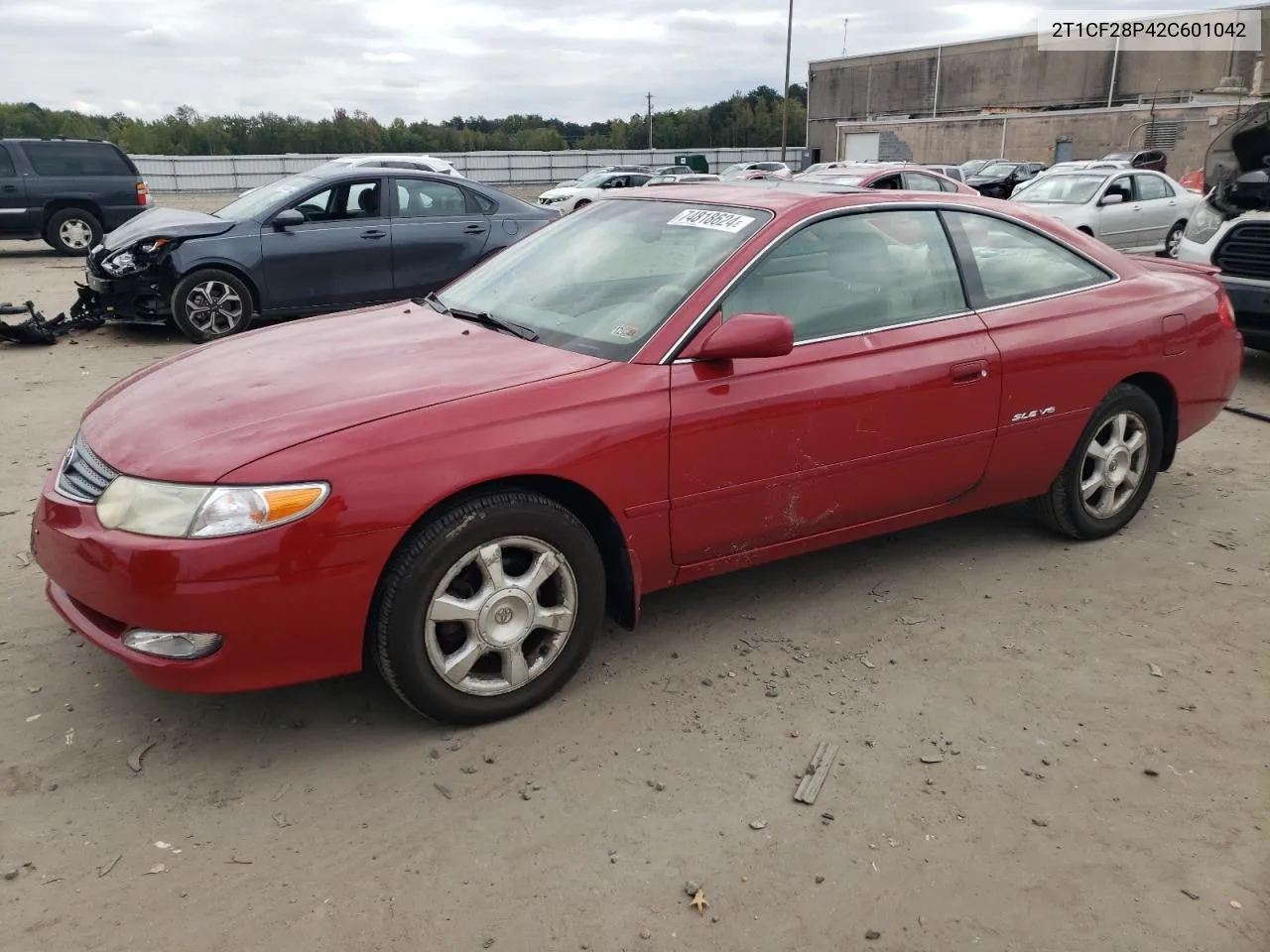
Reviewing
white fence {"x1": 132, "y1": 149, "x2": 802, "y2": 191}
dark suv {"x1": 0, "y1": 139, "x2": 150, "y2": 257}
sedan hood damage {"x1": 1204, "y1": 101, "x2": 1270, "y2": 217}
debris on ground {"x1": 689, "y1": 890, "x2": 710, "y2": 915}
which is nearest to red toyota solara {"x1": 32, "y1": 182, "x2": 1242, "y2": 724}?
debris on ground {"x1": 689, "y1": 890, "x2": 710, "y2": 915}

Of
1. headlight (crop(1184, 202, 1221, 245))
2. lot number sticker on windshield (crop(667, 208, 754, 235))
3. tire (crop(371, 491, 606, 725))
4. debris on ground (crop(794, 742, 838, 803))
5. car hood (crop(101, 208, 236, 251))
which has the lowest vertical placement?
debris on ground (crop(794, 742, 838, 803))

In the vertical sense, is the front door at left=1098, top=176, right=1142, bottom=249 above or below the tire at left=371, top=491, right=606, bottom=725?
above

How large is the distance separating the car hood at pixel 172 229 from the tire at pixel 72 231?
7218mm

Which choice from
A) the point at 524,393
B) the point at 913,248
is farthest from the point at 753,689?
the point at 913,248

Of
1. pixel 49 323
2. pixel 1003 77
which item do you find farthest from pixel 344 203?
pixel 1003 77

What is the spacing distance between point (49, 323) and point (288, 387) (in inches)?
289

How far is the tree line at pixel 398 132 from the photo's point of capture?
161 feet

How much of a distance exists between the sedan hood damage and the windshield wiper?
7.09m

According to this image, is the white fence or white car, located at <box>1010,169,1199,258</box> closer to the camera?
white car, located at <box>1010,169,1199,258</box>

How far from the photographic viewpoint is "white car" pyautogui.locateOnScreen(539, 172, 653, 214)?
965 inches

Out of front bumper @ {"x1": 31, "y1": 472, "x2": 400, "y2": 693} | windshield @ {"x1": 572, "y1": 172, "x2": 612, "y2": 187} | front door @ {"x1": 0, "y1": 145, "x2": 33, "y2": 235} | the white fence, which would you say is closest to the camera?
front bumper @ {"x1": 31, "y1": 472, "x2": 400, "y2": 693}

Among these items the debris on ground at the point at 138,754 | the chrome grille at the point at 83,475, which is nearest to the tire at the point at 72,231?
the chrome grille at the point at 83,475

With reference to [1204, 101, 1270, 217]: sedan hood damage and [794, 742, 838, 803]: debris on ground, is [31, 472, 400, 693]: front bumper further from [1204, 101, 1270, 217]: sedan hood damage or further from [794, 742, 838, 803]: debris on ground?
[1204, 101, 1270, 217]: sedan hood damage

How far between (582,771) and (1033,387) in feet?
7.89
